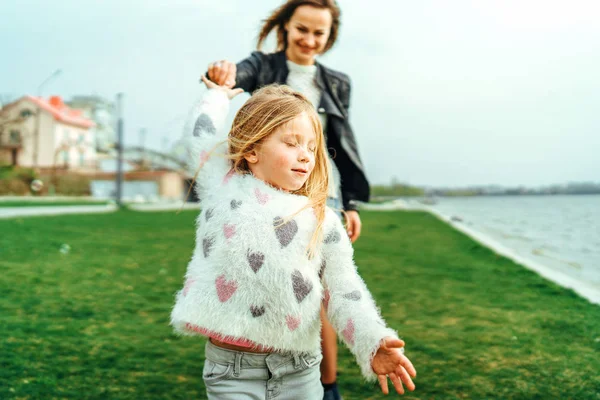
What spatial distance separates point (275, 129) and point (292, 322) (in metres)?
0.54

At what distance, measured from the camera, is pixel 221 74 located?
202 cm

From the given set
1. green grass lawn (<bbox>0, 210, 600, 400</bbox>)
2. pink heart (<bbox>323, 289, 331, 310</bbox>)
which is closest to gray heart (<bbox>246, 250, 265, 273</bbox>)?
pink heart (<bbox>323, 289, 331, 310</bbox>)

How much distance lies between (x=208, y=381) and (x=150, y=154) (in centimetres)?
4999

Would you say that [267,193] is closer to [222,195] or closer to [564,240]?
[222,195]

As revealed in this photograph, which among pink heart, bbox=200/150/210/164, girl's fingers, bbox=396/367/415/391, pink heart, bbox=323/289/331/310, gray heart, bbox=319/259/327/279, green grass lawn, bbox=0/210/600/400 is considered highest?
pink heart, bbox=200/150/210/164

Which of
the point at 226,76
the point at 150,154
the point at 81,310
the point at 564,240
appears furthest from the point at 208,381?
the point at 150,154

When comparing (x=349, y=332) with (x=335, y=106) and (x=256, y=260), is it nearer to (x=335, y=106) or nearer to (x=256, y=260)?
(x=256, y=260)

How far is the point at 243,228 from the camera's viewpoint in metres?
1.62

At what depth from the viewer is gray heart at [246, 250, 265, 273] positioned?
5.24 feet

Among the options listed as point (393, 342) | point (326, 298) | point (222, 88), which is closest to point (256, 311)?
point (326, 298)

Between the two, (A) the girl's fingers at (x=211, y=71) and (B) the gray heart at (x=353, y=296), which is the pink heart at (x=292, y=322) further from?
(A) the girl's fingers at (x=211, y=71)

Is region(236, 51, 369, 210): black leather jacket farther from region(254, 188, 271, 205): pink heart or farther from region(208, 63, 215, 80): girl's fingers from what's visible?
region(254, 188, 271, 205): pink heart

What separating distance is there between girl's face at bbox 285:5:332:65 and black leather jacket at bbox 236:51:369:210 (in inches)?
2.7

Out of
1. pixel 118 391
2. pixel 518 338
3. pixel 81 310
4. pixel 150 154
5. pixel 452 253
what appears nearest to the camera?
pixel 118 391
